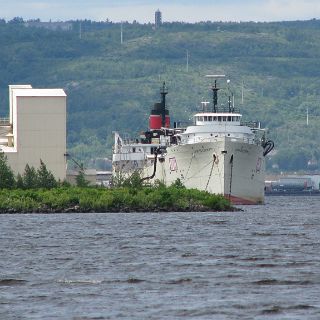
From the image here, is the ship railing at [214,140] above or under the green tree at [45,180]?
above

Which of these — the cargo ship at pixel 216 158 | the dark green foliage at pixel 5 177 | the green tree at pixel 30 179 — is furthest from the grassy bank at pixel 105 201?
the cargo ship at pixel 216 158

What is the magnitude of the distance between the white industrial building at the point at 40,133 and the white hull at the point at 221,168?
10531 mm

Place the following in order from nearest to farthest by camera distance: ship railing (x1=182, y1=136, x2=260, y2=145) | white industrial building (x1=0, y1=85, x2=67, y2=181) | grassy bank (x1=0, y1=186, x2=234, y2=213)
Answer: grassy bank (x1=0, y1=186, x2=234, y2=213) < ship railing (x1=182, y1=136, x2=260, y2=145) < white industrial building (x1=0, y1=85, x2=67, y2=181)

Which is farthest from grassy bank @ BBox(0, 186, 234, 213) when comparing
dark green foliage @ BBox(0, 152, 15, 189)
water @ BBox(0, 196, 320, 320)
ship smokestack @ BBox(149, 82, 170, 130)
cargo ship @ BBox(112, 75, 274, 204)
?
ship smokestack @ BBox(149, 82, 170, 130)

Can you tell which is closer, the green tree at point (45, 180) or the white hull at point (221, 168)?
the green tree at point (45, 180)

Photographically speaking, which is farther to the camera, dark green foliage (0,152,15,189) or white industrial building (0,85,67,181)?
white industrial building (0,85,67,181)

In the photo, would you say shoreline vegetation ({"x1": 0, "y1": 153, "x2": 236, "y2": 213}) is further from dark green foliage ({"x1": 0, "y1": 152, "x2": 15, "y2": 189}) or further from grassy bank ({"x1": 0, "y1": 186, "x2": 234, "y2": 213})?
dark green foliage ({"x1": 0, "y1": 152, "x2": 15, "y2": 189})

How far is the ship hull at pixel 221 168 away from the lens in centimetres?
15825

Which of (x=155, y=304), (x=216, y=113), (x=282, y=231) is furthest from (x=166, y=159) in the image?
(x=155, y=304)

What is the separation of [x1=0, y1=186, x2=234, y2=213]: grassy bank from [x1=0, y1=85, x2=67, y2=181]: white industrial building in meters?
26.4

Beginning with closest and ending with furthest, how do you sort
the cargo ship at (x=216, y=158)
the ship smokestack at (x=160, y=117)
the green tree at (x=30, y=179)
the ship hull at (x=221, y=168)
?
1. the green tree at (x=30, y=179)
2. the ship hull at (x=221, y=168)
3. the cargo ship at (x=216, y=158)
4. the ship smokestack at (x=160, y=117)

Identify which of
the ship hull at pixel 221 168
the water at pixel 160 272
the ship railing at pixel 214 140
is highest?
the water at pixel 160 272

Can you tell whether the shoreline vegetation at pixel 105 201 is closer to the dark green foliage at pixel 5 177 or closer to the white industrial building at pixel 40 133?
the dark green foliage at pixel 5 177

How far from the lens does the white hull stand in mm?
158250
